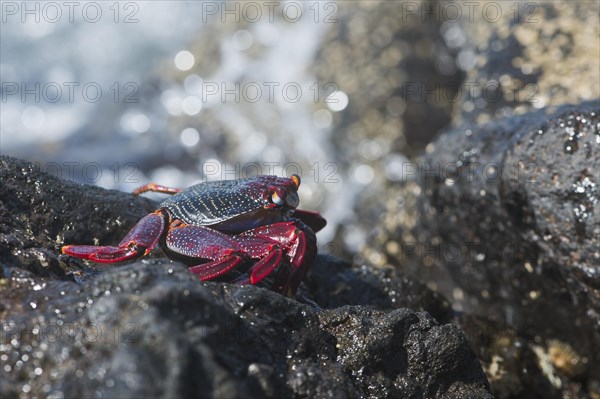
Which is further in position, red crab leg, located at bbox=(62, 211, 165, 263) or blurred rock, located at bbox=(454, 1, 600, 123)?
blurred rock, located at bbox=(454, 1, 600, 123)

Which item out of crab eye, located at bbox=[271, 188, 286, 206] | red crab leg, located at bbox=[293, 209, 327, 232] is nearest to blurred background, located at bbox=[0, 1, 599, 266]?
red crab leg, located at bbox=[293, 209, 327, 232]

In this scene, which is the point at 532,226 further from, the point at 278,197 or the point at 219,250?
the point at 219,250

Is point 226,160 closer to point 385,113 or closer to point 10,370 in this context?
point 385,113

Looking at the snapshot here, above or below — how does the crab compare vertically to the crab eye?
below

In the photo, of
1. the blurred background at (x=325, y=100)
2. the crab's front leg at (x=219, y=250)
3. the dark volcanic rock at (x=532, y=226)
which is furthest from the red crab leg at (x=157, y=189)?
the blurred background at (x=325, y=100)

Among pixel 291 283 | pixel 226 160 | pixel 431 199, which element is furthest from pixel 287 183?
pixel 226 160

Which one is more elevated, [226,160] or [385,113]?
[385,113]

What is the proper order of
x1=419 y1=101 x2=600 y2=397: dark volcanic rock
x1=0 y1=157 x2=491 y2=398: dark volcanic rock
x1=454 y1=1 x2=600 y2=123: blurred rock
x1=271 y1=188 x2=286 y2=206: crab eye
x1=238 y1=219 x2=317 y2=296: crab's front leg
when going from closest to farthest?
1. x1=0 y1=157 x2=491 y2=398: dark volcanic rock
2. x1=238 y1=219 x2=317 y2=296: crab's front leg
3. x1=271 y1=188 x2=286 y2=206: crab eye
4. x1=419 y1=101 x2=600 y2=397: dark volcanic rock
5. x1=454 y1=1 x2=600 y2=123: blurred rock

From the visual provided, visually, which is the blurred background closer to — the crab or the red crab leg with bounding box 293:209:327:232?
the red crab leg with bounding box 293:209:327:232
